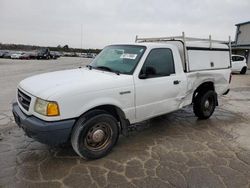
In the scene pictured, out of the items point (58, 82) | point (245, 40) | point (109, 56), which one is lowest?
point (58, 82)

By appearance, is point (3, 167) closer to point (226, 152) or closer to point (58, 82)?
point (58, 82)

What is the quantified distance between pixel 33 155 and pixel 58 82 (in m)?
1.35

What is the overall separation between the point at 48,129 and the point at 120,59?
77.6 inches

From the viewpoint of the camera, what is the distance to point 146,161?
12.2ft

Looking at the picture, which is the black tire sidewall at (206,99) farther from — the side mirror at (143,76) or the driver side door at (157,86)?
the side mirror at (143,76)

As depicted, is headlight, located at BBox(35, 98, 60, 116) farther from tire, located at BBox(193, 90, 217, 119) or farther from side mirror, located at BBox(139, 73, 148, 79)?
tire, located at BBox(193, 90, 217, 119)

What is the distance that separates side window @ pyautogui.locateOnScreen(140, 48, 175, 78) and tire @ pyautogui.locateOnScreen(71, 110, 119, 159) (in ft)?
3.54

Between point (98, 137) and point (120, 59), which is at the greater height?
point (120, 59)

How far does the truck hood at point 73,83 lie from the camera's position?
3238 mm

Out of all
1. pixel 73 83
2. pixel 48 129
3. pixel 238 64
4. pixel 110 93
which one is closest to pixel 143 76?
pixel 110 93

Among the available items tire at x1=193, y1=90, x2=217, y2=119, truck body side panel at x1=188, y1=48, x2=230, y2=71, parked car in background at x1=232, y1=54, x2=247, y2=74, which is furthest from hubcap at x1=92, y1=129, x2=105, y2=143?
parked car in background at x1=232, y1=54, x2=247, y2=74

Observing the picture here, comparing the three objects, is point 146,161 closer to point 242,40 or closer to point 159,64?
point 159,64

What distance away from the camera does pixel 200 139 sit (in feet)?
15.5

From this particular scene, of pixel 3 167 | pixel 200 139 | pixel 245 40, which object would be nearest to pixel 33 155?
pixel 3 167
